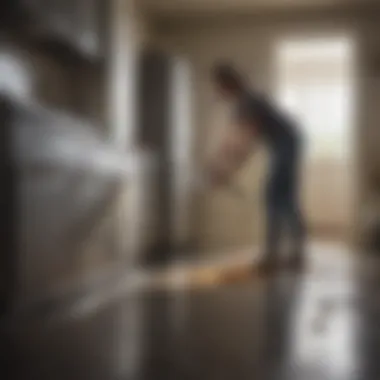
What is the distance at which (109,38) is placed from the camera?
153 inches

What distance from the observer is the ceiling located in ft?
17.5

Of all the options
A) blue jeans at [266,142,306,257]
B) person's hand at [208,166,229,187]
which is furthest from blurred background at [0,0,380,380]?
blue jeans at [266,142,306,257]

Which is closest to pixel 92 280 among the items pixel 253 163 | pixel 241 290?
pixel 241 290

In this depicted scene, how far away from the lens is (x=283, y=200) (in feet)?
13.6

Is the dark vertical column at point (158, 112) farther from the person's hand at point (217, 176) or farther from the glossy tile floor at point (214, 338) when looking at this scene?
the glossy tile floor at point (214, 338)

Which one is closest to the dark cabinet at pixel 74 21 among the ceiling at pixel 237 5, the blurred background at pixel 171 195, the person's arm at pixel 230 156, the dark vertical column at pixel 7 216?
the blurred background at pixel 171 195

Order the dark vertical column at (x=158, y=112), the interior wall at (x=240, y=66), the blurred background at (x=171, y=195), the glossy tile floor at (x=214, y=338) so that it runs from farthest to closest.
Answer: the interior wall at (x=240, y=66) → the dark vertical column at (x=158, y=112) → the blurred background at (x=171, y=195) → the glossy tile floor at (x=214, y=338)

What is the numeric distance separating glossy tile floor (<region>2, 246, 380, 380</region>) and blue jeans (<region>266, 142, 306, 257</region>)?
119cm

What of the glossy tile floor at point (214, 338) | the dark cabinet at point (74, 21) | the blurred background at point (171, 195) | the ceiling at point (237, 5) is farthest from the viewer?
the ceiling at point (237, 5)

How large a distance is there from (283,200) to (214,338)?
7.63ft

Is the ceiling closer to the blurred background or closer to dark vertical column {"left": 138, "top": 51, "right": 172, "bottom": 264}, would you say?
the blurred background

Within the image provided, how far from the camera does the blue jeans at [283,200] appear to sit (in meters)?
4.13

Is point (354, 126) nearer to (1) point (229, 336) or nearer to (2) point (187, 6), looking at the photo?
(2) point (187, 6)

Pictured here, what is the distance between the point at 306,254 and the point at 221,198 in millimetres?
1311
